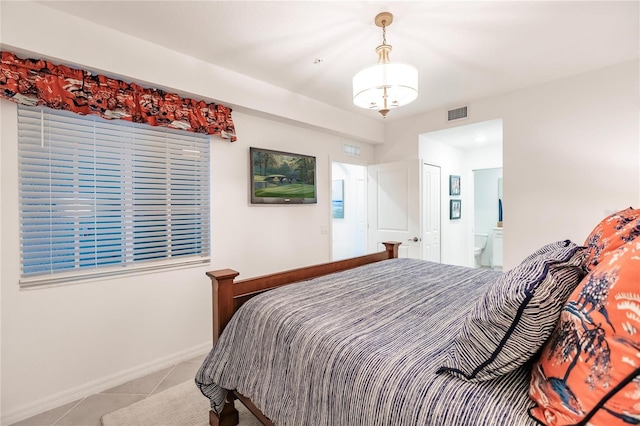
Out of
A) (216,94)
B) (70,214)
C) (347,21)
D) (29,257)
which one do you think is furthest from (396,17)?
(29,257)

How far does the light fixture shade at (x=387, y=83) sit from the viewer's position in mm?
1804

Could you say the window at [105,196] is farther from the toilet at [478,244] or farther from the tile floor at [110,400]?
the toilet at [478,244]

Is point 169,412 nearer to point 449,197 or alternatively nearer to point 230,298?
point 230,298

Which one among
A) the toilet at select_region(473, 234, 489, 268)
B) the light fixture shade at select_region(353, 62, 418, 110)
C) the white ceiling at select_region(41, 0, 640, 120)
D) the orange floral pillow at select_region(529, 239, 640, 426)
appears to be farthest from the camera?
the toilet at select_region(473, 234, 489, 268)

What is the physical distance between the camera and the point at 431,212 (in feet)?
14.0

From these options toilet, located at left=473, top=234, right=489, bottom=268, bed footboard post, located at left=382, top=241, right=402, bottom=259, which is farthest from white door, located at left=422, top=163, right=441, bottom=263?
toilet, located at left=473, top=234, right=489, bottom=268

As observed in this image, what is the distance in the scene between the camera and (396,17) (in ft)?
6.56

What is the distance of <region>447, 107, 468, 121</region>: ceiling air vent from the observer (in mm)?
3627

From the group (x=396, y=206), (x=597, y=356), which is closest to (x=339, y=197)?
(x=396, y=206)

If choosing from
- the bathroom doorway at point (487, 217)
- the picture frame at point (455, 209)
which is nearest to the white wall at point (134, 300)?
the picture frame at point (455, 209)

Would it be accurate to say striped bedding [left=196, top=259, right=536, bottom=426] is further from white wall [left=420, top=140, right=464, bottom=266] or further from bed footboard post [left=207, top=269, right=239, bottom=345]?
white wall [left=420, top=140, right=464, bottom=266]

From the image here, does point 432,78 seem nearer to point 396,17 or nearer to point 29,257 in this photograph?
point 396,17

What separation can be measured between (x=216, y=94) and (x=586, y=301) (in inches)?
114

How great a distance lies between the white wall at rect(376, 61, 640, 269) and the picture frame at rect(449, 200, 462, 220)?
1488mm
